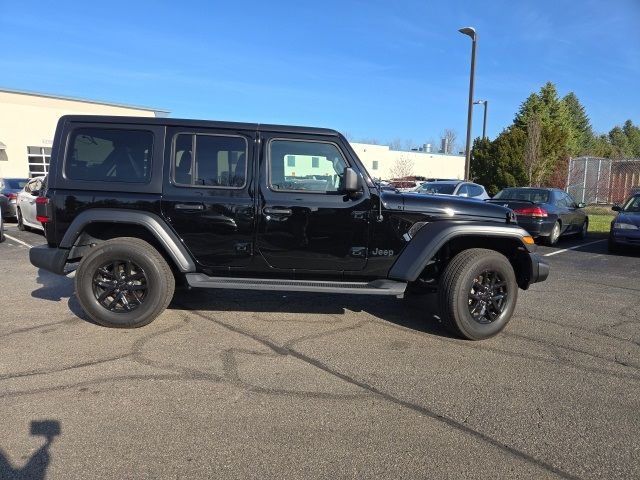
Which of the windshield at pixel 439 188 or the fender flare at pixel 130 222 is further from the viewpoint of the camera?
the windshield at pixel 439 188

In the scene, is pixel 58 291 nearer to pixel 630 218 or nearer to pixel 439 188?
pixel 439 188

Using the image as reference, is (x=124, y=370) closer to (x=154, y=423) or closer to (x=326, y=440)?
(x=154, y=423)

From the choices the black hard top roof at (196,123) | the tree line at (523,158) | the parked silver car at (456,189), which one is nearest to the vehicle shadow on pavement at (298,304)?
the black hard top roof at (196,123)

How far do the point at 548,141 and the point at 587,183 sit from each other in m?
3.04

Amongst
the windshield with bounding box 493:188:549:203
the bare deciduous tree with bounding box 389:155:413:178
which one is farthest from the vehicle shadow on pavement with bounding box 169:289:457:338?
the bare deciduous tree with bounding box 389:155:413:178

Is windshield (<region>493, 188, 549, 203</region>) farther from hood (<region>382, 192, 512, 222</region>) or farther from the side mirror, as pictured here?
the side mirror

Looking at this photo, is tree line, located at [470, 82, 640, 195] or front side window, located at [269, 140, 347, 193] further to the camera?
tree line, located at [470, 82, 640, 195]

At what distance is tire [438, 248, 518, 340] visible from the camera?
4595 mm

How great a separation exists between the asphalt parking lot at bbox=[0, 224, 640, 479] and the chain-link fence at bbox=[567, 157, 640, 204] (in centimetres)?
2151

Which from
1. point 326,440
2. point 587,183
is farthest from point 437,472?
point 587,183

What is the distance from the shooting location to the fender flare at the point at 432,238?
15.0 feet

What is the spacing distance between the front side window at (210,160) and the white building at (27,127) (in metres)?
28.7

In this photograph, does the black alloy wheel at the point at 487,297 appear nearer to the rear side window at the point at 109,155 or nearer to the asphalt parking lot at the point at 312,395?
the asphalt parking lot at the point at 312,395

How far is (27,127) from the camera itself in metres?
29.0
